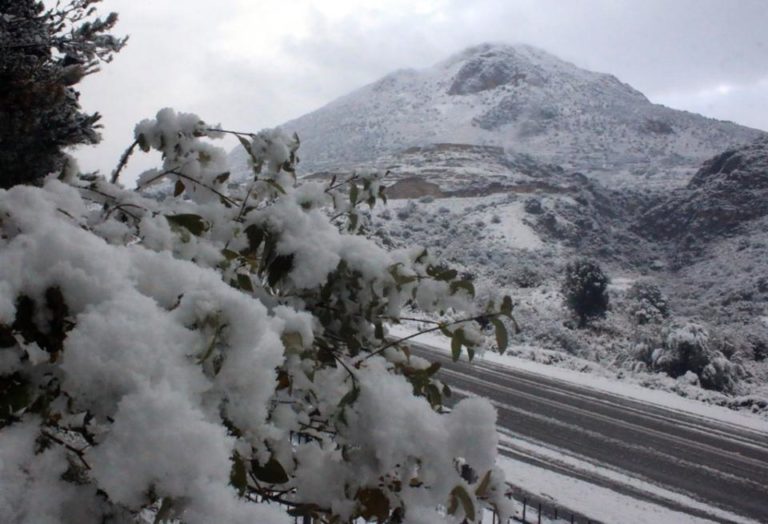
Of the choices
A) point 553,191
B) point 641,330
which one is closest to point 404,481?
Answer: point 641,330

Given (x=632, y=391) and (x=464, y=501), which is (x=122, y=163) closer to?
(x=464, y=501)

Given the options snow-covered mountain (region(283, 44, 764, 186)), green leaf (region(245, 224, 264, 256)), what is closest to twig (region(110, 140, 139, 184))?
green leaf (region(245, 224, 264, 256))

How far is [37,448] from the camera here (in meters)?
0.80

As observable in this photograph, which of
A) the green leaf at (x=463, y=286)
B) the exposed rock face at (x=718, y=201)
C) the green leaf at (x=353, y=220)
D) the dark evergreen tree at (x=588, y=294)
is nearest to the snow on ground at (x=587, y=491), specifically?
the green leaf at (x=353, y=220)

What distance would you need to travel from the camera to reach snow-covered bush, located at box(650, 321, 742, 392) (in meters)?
14.3

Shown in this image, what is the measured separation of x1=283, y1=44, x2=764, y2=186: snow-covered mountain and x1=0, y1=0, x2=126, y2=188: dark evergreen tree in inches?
2163

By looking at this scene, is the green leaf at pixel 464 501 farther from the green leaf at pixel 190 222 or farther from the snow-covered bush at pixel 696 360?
the snow-covered bush at pixel 696 360

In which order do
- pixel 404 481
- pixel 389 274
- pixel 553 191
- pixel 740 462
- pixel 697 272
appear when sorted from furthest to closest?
pixel 553 191 < pixel 697 272 < pixel 740 462 < pixel 389 274 < pixel 404 481

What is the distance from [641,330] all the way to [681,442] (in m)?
10.9

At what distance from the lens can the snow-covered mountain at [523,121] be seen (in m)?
63.6

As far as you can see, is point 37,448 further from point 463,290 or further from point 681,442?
point 681,442

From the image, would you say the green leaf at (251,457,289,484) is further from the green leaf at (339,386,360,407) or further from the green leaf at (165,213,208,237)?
the green leaf at (165,213,208,237)

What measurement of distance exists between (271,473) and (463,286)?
2.30 ft

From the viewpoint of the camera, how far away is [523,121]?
Answer: 235ft
